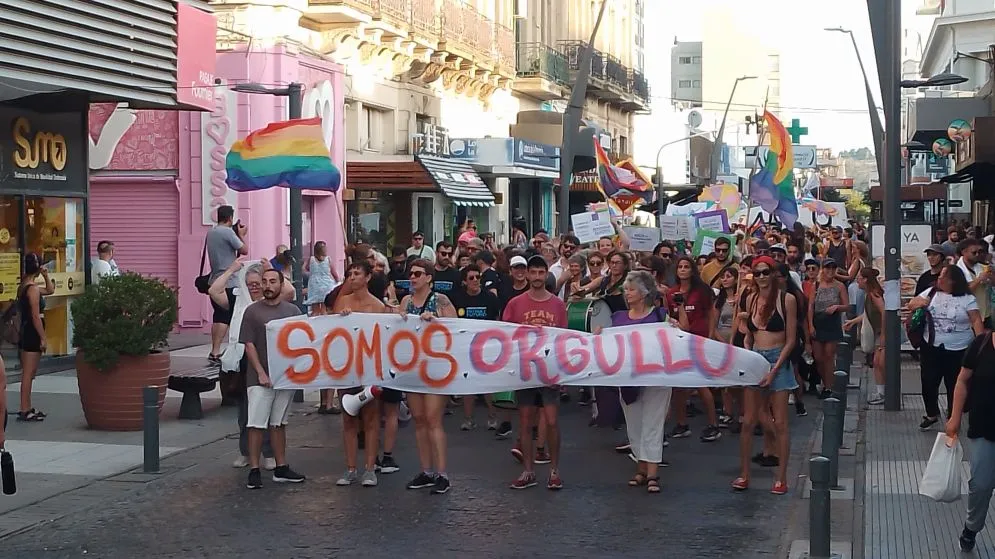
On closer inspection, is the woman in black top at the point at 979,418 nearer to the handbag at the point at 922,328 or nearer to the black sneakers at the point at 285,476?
the handbag at the point at 922,328

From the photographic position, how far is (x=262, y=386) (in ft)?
34.4

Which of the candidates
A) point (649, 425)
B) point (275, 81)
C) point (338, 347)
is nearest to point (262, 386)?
point (338, 347)

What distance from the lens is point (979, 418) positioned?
26.0 ft

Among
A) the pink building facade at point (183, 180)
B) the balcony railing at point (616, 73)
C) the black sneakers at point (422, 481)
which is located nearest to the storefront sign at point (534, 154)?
the pink building facade at point (183, 180)

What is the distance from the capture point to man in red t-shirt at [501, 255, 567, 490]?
1037cm

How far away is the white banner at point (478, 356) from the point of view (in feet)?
34.3

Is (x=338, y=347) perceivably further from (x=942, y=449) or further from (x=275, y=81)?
(x=275, y=81)

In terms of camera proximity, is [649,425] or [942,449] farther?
[649,425]

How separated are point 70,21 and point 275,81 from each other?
7595mm

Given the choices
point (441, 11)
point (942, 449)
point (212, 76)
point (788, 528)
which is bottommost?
point (788, 528)

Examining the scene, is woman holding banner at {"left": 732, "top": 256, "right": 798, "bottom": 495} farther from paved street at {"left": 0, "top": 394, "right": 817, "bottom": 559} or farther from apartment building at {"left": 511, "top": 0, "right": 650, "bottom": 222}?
apartment building at {"left": 511, "top": 0, "right": 650, "bottom": 222}

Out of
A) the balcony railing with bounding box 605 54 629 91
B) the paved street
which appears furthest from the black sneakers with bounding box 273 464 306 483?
the balcony railing with bounding box 605 54 629 91

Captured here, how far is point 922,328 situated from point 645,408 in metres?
3.95

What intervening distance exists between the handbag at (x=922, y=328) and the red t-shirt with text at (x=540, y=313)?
4.03 metres
